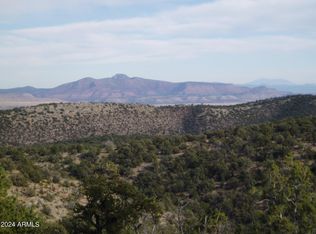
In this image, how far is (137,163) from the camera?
132 ft

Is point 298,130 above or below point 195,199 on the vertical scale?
above

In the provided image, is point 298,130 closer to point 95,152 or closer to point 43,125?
point 95,152

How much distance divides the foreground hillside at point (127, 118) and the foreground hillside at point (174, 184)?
100ft

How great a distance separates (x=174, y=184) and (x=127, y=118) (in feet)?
164

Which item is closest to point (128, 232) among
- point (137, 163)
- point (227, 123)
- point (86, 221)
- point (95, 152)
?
A: point (86, 221)

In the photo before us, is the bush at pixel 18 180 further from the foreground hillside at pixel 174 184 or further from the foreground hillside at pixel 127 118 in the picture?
the foreground hillside at pixel 127 118

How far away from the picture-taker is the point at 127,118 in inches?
3337

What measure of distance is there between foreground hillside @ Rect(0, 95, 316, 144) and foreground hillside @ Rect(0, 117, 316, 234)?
30.5 meters

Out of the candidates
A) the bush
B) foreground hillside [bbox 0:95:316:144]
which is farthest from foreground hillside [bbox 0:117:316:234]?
foreground hillside [bbox 0:95:316:144]

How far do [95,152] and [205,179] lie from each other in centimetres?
1179

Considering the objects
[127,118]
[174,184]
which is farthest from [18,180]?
[127,118]

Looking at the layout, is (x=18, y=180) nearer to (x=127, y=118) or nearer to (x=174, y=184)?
(x=174, y=184)

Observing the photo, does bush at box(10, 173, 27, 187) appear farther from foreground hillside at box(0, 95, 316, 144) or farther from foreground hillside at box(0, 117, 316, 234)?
foreground hillside at box(0, 95, 316, 144)

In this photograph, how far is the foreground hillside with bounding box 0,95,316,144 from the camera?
7294 centimetres
